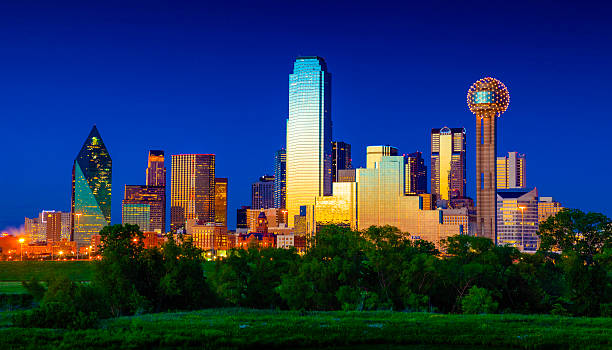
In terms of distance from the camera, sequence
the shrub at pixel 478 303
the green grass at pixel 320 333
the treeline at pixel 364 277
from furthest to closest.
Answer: the shrub at pixel 478 303
the treeline at pixel 364 277
the green grass at pixel 320 333

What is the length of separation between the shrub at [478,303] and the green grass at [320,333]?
11.2m

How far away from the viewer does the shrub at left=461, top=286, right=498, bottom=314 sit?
87.2 meters

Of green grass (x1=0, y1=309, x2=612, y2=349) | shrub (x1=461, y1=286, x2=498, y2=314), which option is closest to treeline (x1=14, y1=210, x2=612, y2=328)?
shrub (x1=461, y1=286, x2=498, y2=314)

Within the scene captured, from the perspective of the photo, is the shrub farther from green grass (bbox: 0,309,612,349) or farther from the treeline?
green grass (bbox: 0,309,612,349)

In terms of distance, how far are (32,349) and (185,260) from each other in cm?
3396

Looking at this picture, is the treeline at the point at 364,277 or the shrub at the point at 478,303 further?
the shrub at the point at 478,303

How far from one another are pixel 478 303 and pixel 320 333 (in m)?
30.4

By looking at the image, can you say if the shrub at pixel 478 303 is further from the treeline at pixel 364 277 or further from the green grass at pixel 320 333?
the green grass at pixel 320 333

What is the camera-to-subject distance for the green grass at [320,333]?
2367 inches

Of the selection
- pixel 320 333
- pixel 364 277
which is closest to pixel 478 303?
pixel 364 277

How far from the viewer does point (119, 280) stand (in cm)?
8238

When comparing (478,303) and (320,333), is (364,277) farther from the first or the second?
(320,333)

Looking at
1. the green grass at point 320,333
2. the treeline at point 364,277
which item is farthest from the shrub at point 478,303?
the green grass at point 320,333

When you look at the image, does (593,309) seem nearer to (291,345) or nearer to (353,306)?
(353,306)
